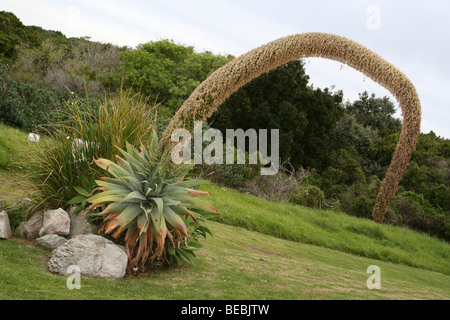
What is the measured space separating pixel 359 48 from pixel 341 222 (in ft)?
35.2

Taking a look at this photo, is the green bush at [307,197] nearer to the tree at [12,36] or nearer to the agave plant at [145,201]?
the agave plant at [145,201]

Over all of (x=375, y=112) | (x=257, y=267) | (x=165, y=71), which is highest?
(x=165, y=71)

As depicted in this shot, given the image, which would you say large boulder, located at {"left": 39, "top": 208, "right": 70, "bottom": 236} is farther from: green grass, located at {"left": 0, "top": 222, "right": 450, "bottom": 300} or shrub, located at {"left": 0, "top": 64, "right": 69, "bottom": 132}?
shrub, located at {"left": 0, "top": 64, "right": 69, "bottom": 132}

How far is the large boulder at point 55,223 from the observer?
5.70m

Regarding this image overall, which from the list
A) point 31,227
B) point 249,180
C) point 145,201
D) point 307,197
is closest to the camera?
point 145,201

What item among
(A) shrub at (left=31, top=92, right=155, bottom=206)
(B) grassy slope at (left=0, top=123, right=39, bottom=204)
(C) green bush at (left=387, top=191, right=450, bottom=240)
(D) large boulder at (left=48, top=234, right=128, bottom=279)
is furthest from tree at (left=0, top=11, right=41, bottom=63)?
(D) large boulder at (left=48, top=234, right=128, bottom=279)

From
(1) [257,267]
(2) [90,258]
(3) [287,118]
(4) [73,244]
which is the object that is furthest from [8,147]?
(3) [287,118]

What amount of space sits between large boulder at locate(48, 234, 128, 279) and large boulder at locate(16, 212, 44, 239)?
0.88m

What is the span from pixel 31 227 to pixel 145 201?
1826mm

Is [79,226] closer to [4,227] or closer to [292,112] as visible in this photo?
[4,227]

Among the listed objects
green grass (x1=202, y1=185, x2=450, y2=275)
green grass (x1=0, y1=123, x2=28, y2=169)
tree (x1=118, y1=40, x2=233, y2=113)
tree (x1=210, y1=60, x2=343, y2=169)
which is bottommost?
green grass (x1=202, y1=185, x2=450, y2=275)

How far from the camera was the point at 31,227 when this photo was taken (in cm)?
593

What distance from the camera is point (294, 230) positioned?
13.0 metres

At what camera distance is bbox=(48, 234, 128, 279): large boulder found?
5.09 m
